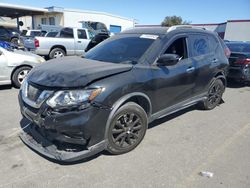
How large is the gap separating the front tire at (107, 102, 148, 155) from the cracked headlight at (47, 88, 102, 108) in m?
0.49

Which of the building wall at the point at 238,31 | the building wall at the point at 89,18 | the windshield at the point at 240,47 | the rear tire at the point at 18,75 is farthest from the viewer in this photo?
the building wall at the point at 89,18

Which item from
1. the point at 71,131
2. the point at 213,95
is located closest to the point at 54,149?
the point at 71,131

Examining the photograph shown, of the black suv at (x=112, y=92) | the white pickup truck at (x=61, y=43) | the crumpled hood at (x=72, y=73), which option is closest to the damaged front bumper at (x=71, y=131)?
the black suv at (x=112, y=92)

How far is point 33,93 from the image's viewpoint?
361cm

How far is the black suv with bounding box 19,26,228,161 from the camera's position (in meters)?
3.26

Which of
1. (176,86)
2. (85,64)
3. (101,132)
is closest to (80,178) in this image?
(101,132)

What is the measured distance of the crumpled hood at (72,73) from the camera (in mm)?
3328

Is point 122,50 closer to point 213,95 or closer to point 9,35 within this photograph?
point 213,95

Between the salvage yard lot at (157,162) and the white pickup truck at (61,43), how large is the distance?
8741 mm

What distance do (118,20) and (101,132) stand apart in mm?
38568

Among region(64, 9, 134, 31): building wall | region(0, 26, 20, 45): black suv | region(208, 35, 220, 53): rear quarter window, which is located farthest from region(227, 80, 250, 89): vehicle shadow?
region(64, 9, 134, 31): building wall

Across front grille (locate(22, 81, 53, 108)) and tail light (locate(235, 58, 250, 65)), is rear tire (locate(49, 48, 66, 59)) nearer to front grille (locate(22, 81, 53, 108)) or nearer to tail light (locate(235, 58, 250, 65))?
tail light (locate(235, 58, 250, 65))

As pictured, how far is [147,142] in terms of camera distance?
4258 mm

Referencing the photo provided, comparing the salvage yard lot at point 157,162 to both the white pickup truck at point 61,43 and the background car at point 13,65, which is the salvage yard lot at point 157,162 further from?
the white pickup truck at point 61,43
